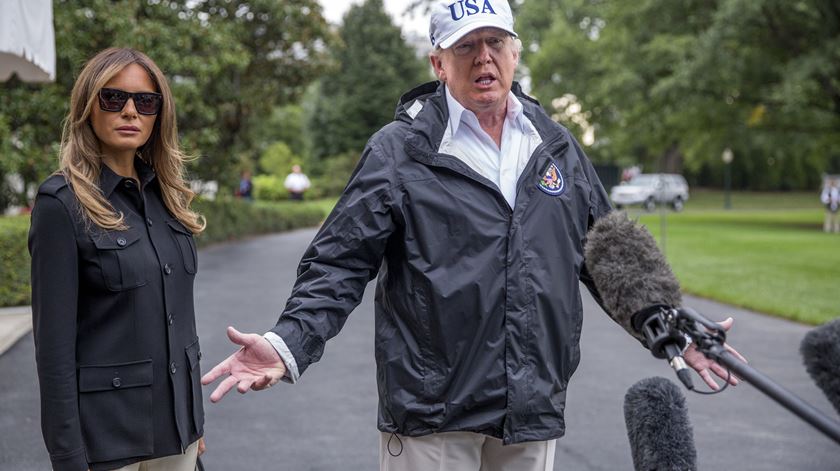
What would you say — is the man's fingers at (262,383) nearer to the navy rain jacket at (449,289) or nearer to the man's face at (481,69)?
the navy rain jacket at (449,289)

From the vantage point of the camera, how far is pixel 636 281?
2.04 m

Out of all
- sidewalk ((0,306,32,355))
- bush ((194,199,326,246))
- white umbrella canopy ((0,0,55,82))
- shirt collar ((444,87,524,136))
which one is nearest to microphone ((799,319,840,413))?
shirt collar ((444,87,524,136))

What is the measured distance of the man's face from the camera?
2750 mm

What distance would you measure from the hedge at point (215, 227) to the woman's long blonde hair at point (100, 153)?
8128 mm

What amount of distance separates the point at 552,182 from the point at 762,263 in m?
17.0

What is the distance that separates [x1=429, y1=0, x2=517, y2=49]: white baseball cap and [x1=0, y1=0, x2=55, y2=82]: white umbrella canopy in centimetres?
400

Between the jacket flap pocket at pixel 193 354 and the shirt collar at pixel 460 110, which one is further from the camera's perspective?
the jacket flap pocket at pixel 193 354

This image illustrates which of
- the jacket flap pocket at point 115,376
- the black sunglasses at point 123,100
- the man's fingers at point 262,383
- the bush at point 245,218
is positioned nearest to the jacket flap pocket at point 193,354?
the jacket flap pocket at point 115,376

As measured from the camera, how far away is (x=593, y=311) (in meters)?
12.3

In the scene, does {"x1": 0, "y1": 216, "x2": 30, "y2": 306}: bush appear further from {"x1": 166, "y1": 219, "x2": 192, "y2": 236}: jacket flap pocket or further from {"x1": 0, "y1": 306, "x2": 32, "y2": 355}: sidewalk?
{"x1": 166, "y1": 219, "x2": 192, "y2": 236}: jacket flap pocket

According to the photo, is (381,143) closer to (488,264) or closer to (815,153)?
(488,264)

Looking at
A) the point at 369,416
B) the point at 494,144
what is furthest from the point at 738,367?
the point at 369,416

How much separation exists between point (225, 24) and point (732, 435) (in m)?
16.1

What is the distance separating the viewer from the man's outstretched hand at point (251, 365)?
2.33 m
